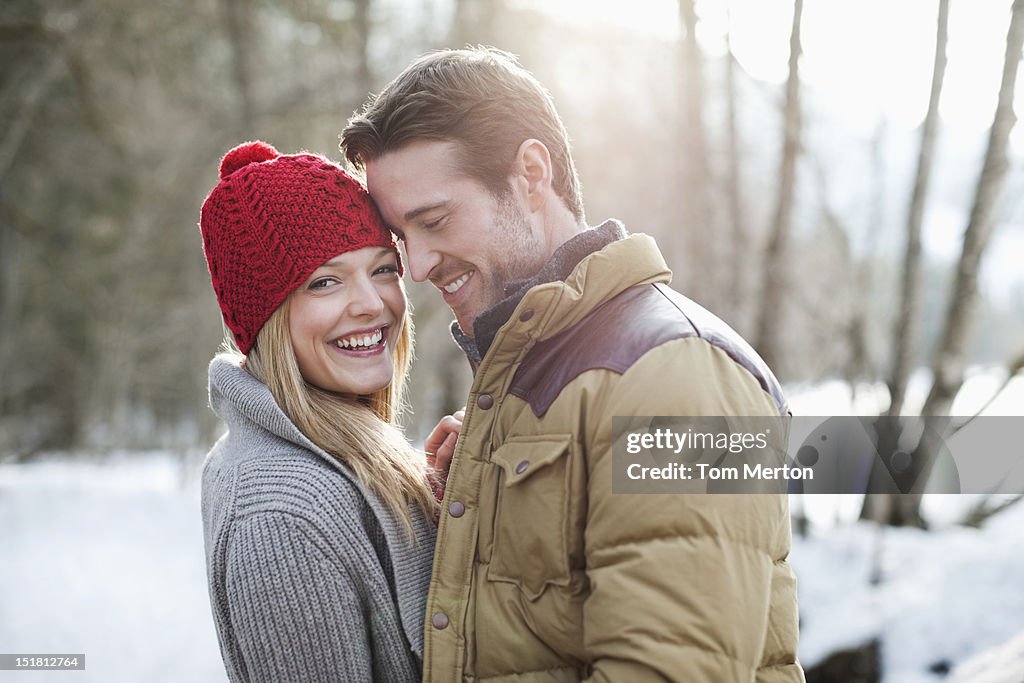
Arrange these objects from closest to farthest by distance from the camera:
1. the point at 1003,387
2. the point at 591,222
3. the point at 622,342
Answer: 1. the point at 622,342
2. the point at 1003,387
3. the point at 591,222

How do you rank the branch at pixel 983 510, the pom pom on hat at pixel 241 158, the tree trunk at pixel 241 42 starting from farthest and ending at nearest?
the tree trunk at pixel 241 42 → the branch at pixel 983 510 → the pom pom on hat at pixel 241 158

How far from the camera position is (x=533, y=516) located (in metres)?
1.53

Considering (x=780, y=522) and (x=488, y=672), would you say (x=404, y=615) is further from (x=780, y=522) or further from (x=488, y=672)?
(x=780, y=522)

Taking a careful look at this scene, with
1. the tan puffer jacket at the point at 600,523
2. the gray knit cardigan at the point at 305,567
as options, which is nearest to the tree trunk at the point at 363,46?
the gray knit cardigan at the point at 305,567

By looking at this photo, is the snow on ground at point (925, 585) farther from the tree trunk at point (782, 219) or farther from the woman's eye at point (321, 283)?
the woman's eye at point (321, 283)

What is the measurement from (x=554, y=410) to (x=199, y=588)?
4879mm

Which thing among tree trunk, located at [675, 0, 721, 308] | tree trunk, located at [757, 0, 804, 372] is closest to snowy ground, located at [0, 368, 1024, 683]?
tree trunk, located at [757, 0, 804, 372]

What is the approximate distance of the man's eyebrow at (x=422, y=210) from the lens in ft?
6.47

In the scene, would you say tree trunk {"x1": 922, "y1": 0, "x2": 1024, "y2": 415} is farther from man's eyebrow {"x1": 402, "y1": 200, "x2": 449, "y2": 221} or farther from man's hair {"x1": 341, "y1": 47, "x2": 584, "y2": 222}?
man's eyebrow {"x1": 402, "y1": 200, "x2": 449, "y2": 221}

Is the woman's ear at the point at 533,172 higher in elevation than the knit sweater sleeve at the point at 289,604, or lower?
higher

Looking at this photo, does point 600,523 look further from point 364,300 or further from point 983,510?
point 983,510

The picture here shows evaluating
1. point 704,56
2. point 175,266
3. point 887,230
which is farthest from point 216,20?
point 887,230

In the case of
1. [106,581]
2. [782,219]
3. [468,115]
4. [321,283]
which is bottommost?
[106,581]

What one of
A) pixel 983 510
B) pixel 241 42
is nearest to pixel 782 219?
pixel 983 510
